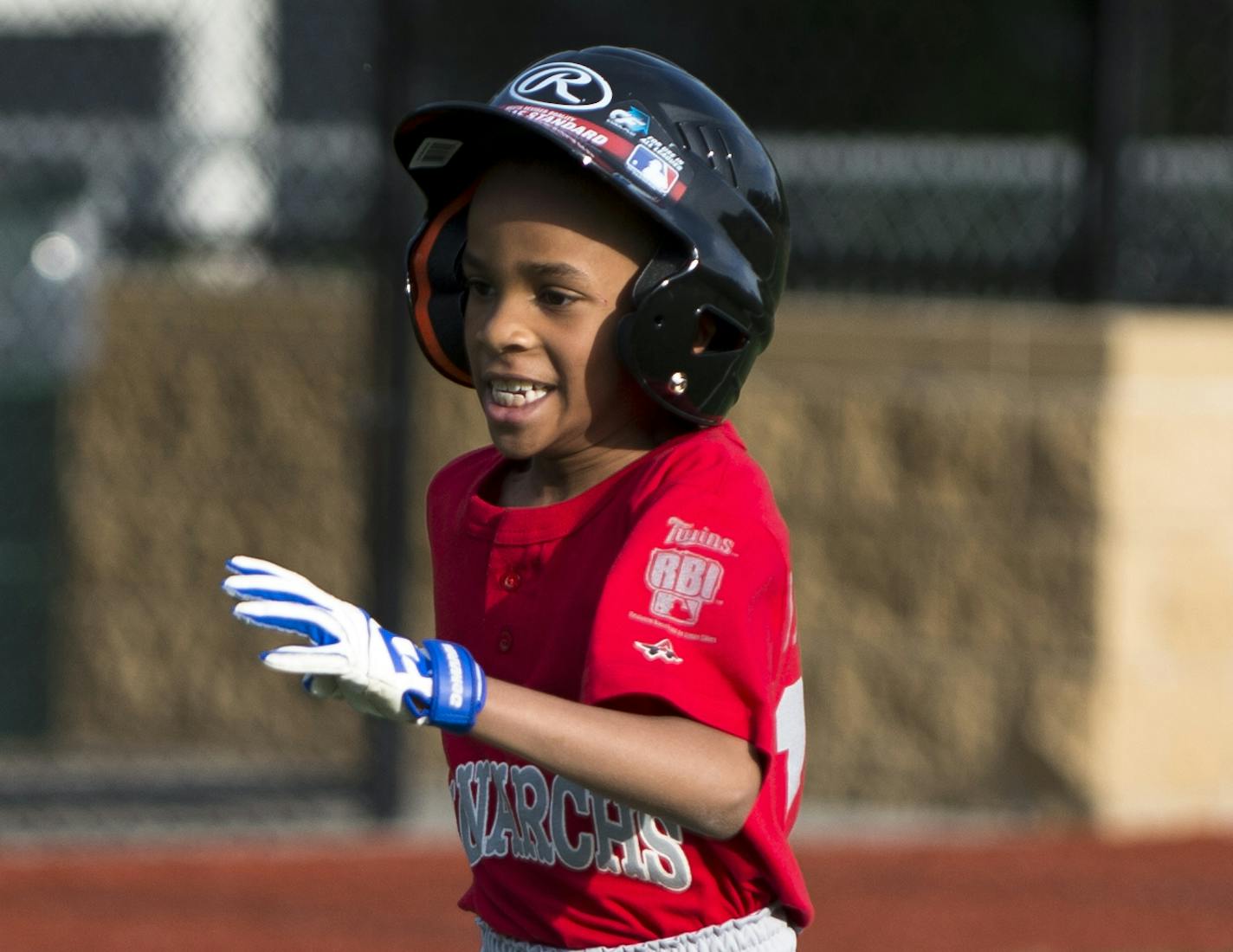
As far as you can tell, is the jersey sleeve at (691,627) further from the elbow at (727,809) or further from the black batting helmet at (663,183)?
the black batting helmet at (663,183)

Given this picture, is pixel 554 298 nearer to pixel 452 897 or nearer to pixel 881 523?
pixel 452 897

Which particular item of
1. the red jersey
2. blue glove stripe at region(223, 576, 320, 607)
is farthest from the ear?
blue glove stripe at region(223, 576, 320, 607)

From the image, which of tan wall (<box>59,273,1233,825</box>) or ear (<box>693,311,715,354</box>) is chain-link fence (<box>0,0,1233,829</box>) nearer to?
tan wall (<box>59,273,1233,825</box>)

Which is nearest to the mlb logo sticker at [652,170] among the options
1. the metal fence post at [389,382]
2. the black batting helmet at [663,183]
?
the black batting helmet at [663,183]

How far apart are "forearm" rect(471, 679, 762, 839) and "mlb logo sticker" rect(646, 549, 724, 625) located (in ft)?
0.37

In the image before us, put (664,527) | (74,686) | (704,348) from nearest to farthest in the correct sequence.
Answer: (664,527)
(704,348)
(74,686)

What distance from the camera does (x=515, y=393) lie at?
2592mm

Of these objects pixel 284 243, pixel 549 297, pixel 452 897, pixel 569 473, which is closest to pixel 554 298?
pixel 549 297

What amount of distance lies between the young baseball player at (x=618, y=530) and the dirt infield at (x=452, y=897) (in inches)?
134

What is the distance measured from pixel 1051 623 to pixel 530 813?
492 centimetres

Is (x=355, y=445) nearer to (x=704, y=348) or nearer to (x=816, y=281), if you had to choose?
(x=816, y=281)

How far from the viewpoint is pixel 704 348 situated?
105 inches

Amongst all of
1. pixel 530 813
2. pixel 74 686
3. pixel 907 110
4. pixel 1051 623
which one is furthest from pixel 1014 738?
pixel 530 813

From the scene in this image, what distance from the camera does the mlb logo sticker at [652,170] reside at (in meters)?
2.53
